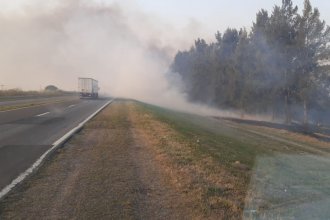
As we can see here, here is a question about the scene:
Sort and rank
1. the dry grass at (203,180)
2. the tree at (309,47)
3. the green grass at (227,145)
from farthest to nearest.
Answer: the tree at (309,47), the green grass at (227,145), the dry grass at (203,180)

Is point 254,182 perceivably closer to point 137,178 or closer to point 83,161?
point 137,178

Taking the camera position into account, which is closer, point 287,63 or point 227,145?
point 227,145

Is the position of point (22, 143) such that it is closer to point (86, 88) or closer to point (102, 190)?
point (102, 190)

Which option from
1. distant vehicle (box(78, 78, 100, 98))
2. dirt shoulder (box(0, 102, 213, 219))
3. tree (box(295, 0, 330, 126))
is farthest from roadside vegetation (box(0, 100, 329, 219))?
distant vehicle (box(78, 78, 100, 98))

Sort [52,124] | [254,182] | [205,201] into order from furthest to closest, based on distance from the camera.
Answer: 1. [52,124]
2. [254,182]
3. [205,201]

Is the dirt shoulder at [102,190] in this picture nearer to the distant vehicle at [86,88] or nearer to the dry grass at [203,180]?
the dry grass at [203,180]

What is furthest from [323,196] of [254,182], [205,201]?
[205,201]

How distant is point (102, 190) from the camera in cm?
786

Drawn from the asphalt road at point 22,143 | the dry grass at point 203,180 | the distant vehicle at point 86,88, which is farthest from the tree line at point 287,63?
the dry grass at point 203,180

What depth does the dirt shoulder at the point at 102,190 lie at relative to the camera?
659 cm

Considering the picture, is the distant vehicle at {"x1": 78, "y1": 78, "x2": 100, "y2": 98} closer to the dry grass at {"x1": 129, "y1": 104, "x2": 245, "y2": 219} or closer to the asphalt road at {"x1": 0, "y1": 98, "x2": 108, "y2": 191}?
the asphalt road at {"x1": 0, "y1": 98, "x2": 108, "y2": 191}

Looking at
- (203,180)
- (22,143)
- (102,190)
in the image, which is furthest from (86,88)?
(102,190)

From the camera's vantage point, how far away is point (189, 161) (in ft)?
35.4

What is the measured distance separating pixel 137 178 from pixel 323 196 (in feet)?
11.6
